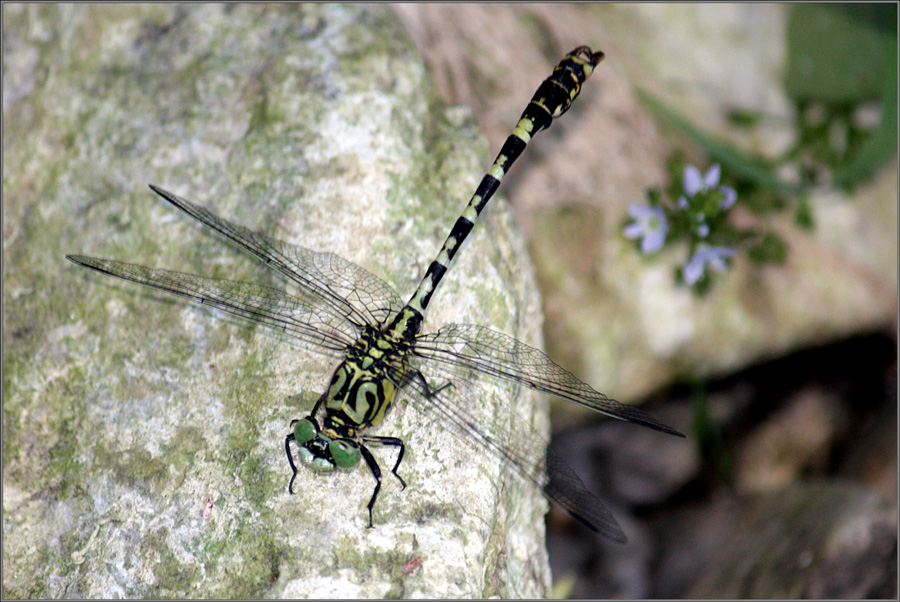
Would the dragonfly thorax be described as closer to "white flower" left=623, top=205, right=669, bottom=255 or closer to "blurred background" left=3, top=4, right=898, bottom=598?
"blurred background" left=3, top=4, right=898, bottom=598

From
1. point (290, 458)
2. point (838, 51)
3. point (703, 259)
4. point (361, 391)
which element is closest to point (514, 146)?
point (703, 259)

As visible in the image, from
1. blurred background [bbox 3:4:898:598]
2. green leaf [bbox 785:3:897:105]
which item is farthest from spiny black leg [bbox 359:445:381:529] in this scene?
green leaf [bbox 785:3:897:105]

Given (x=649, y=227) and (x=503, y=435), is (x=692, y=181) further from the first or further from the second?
(x=503, y=435)

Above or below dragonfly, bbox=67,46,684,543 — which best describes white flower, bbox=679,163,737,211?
above

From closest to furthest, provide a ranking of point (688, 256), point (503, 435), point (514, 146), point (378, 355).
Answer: point (503, 435), point (378, 355), point (514, 146), point (688, 256)

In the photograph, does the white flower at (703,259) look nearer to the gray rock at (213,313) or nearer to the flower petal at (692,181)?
the flower petal at (692,181)

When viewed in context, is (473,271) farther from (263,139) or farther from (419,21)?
(419,21)
